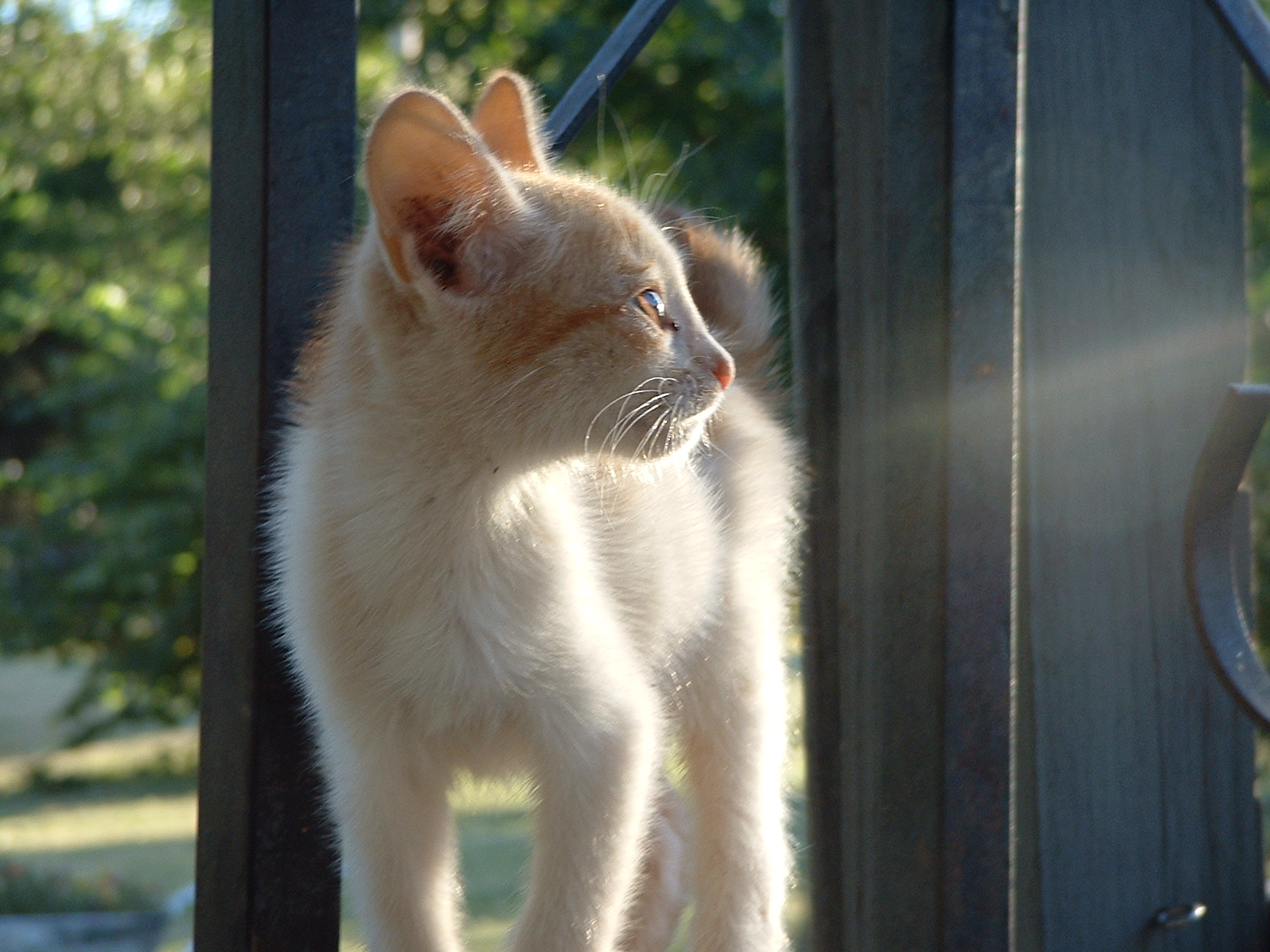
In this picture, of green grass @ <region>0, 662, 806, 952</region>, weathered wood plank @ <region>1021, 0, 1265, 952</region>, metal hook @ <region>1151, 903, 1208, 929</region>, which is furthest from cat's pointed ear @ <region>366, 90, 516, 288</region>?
green grass @ <region>0, 662, 806, 952</region>

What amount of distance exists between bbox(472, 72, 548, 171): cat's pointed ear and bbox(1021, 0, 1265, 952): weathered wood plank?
35.6 inches

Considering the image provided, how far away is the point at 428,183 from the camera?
1.44 m

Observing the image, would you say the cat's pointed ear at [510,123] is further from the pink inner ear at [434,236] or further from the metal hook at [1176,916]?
the metal hook at [1176,916]

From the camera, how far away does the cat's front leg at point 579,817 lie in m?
1.55

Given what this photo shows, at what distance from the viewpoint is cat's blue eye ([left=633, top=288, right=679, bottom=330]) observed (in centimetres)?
162

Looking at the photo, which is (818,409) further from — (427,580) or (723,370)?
(427,580)

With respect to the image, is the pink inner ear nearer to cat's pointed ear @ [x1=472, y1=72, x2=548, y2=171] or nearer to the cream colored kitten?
the cream colored kitten

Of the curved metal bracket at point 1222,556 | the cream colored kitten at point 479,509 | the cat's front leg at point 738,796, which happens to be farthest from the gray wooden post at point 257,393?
the curved metal bracket at point 1222,556

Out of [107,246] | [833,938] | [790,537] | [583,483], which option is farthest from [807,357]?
[107,246]

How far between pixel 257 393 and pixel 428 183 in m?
0.35

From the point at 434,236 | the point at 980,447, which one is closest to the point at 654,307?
the point at 434,236

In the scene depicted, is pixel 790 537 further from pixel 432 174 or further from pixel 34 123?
pixel 34 123

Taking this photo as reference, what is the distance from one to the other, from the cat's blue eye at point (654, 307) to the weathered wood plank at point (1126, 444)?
798 millimetres

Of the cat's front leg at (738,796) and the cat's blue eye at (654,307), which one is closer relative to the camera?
the cat's blue eye at (654,307)
